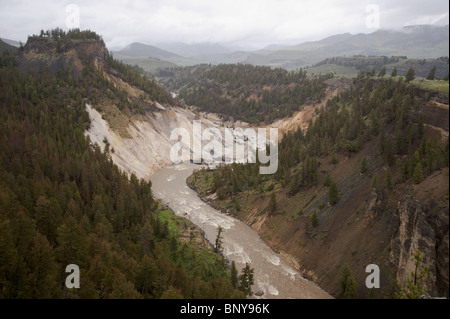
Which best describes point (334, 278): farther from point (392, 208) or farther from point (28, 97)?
point (28, 97)

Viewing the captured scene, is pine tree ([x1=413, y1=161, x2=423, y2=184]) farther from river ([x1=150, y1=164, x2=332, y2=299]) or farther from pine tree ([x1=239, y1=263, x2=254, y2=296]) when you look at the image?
pine tree ([x1=239, y1=263, x2=254, y2=296])

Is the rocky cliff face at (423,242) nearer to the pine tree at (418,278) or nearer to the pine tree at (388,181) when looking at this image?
the pine tree at (418,278)

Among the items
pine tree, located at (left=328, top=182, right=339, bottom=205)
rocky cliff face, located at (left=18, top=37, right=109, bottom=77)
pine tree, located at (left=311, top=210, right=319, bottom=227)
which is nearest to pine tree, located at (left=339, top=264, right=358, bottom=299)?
pine tree, located at (left=311, top=210, right=319, bottom=227)

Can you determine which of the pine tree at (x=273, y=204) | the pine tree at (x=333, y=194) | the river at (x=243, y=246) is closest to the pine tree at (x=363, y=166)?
the pine tree at (x=333, y=194)

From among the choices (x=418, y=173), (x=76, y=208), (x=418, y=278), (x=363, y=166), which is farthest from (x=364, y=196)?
(x=76, y=208)
